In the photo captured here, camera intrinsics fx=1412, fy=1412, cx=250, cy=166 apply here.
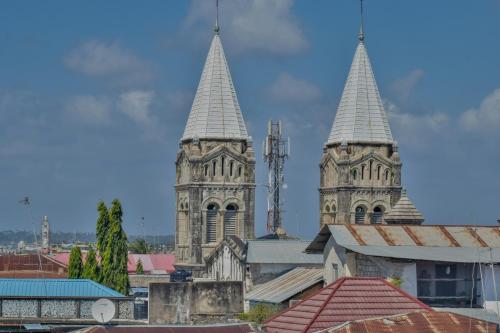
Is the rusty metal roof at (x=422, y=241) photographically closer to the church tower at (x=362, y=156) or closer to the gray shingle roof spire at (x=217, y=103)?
the church tower at (x=362, y=156)

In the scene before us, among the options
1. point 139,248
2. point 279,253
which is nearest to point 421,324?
point 279,253

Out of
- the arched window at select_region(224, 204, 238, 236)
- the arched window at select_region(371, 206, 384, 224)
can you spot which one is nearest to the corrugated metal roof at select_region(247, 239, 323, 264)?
the arched window at select_region(224, 204, 238, 236)

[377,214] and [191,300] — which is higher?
[377,214]

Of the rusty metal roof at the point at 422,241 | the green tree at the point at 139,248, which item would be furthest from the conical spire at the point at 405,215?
the green tree at the point at 139,248

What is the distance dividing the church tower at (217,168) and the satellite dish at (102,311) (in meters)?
46.9

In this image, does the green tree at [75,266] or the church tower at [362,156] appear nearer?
the green tree at [75,266]

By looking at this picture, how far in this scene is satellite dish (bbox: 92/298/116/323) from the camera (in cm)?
4131

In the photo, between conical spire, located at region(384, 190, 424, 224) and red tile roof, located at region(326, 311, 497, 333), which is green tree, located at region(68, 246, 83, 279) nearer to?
conical spire, located at region(384, 190, 424, 224)

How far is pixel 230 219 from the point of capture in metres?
89.2

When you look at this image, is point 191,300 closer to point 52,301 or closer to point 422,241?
point 52,301

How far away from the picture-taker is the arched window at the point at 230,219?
89.0 m

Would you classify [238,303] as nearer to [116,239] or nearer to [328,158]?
[116,239]

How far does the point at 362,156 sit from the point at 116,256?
2119 cm

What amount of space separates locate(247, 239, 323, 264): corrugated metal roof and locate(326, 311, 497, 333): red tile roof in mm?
28656
